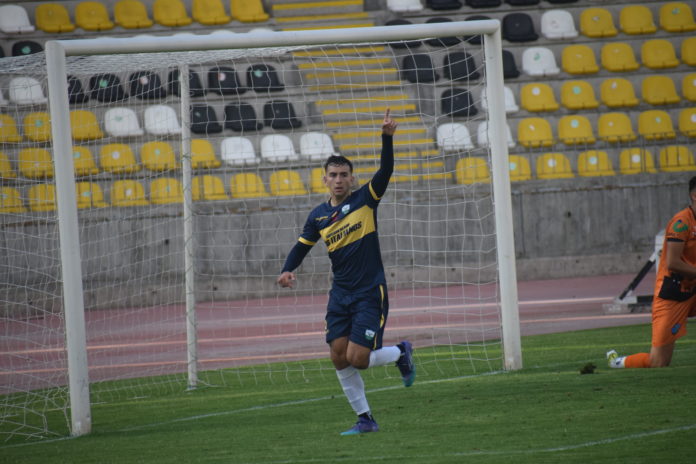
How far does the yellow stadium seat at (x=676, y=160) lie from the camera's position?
20.3 meters

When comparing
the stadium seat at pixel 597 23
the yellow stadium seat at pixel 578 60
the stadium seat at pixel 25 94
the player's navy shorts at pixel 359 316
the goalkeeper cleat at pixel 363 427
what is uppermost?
the stadium seat at pixel 597 23

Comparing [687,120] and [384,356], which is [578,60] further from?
[384,356]

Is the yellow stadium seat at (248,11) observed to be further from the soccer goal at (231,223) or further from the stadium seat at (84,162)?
the stadium seat at (84,162)

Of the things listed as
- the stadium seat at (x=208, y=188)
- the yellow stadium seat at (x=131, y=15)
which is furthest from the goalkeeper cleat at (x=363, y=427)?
the yellow stadium seat at (x=131, y=15)

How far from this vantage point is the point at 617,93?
22578mm

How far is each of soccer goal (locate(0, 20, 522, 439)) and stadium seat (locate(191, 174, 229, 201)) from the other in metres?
0.04

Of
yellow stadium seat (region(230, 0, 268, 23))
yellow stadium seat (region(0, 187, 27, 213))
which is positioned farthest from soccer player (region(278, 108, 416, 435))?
yellow stadium seat (region(230, 0, 268, 23))

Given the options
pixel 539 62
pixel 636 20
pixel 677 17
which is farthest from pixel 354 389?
pixel 677 17

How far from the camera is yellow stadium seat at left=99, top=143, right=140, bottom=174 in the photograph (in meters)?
18.2

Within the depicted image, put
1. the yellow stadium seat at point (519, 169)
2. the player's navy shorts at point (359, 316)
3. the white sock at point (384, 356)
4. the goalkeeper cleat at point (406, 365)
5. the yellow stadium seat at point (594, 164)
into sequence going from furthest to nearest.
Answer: the yellow stadium seat at point (594, 164) < the yellow stadium seat at point (519, 169) < the goalkeeper cleat at point (406, 365) < the white sock at point (384, 356) < the player's navy shorts at point (359, 316)

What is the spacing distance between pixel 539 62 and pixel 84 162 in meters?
10.4

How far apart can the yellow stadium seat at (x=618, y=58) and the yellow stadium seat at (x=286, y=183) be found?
8.43 metres

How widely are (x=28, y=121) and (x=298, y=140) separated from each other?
216 inches

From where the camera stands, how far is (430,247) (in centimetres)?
1928
